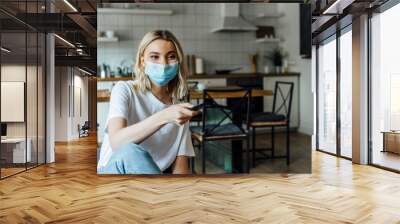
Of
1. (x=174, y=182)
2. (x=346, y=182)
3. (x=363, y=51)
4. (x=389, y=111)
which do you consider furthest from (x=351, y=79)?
(x=174, y=182)

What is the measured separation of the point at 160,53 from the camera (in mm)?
4293

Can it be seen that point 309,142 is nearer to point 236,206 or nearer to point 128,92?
point 236,206

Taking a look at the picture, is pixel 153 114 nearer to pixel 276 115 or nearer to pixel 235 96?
pixel 235 96

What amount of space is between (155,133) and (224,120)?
78 cm

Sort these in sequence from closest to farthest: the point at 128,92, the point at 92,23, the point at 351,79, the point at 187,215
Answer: the point at 187,215, the point at 128,92, the point at 92,23, the point at 351,79

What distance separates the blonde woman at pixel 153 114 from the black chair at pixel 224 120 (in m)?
0.13

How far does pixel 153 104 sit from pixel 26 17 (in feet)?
8.26

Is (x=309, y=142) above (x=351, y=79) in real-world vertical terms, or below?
below

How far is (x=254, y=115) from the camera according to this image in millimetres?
4488

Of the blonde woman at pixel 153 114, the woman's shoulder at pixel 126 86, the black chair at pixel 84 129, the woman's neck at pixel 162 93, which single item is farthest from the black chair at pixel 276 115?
the black chair at pixel 84 129

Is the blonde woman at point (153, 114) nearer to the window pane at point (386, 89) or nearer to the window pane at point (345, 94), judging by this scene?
the window pane at point (386, 89)

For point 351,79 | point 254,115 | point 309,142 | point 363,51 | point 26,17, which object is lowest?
point 309,142

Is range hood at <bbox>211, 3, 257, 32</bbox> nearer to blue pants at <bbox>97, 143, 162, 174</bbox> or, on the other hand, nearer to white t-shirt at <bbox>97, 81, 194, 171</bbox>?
white t-shirt at <bbox>97, 81, 194, 171</bbox>

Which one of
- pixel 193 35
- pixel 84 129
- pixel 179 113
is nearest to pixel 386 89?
pixel 193 35
